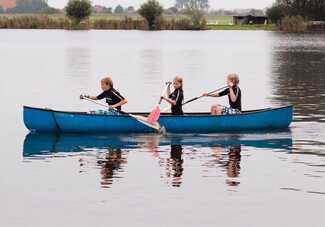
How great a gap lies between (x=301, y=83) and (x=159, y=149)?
22.5m

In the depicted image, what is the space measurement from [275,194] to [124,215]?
124 inches

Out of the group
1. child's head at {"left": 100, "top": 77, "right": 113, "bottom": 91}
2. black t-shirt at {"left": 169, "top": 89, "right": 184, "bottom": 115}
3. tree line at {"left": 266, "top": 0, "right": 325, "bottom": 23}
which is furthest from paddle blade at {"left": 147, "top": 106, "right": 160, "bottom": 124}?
tree line at {"left": 266, "top": 0, "right": 325, "bottom": 23}

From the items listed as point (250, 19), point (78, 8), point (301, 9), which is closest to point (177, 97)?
point (78, 8)

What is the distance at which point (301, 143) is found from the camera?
23375 millimetres

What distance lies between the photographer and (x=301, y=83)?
1714 inches

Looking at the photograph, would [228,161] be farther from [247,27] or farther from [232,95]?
[247,27]

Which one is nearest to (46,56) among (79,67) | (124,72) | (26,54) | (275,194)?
(26,54)

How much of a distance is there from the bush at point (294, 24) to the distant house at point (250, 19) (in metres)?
25.0

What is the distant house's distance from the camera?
171125mm

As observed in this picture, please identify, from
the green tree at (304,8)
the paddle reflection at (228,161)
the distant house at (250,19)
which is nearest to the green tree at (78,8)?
the green tree at (304,8)

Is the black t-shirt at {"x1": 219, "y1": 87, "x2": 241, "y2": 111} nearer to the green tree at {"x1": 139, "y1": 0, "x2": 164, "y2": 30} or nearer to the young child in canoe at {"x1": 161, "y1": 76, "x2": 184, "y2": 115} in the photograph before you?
the young child in canoe at {"x1": 161, "y1": 76, "x2": 184, "y2": 115}

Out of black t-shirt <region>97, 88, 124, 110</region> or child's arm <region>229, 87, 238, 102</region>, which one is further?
child's arm <region>229, 87, 238, 102</region>

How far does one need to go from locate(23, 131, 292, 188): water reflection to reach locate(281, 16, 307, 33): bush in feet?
382

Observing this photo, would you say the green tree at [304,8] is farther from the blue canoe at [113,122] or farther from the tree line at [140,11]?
the blue canoe at [113,122]
